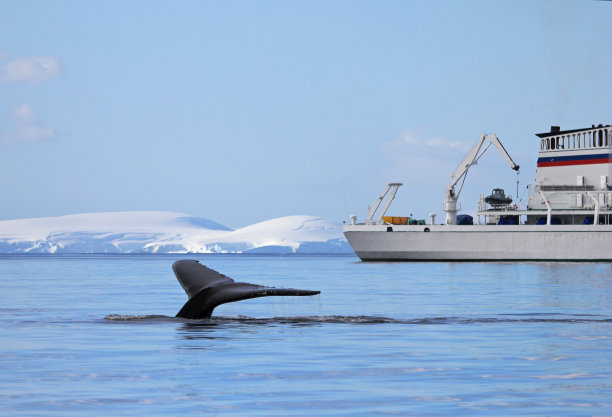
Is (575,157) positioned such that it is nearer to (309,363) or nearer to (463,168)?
(463,168)

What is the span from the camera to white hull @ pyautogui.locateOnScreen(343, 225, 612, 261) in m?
103

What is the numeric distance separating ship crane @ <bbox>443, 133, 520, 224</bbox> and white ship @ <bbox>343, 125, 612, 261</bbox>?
0.10 metres

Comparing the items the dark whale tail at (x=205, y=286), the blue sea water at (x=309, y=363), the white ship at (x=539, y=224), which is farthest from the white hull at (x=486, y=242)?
the dark whale tail at (x=205, y=286)

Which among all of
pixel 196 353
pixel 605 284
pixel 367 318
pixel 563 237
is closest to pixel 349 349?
pixel 196 353

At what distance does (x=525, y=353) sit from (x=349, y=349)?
3.38 metres

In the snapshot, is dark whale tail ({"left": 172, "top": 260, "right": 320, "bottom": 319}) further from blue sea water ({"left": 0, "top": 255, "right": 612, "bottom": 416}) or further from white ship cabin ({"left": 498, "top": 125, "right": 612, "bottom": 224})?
white ship cabin ({"left": 498, "top": 125, "right": 612, "bottom": 224})

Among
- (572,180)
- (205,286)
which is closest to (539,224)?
(572,180)

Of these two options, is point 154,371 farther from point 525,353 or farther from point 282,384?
point 525,353

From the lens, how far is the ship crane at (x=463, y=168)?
110 metres

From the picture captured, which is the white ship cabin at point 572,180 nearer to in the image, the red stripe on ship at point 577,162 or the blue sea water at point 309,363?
the red stripe on ship at point 577,162

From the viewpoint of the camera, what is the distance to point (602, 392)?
49.1 ft

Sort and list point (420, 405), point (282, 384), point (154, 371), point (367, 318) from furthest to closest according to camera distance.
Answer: point (367, 318), point (154, 371), point (282, 384), point (420, 405)

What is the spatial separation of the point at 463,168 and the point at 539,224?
36.5ft

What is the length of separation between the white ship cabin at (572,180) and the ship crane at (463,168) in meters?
3.65
